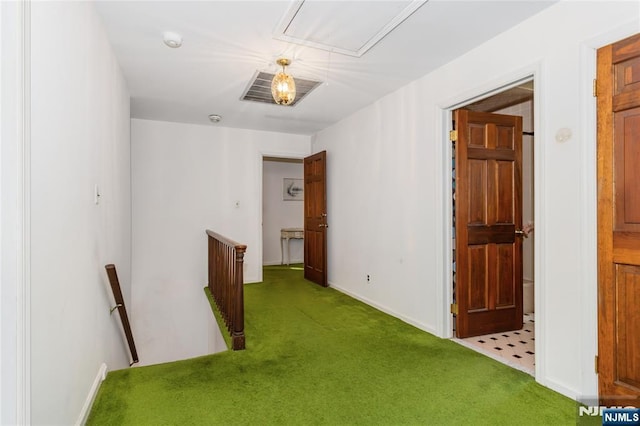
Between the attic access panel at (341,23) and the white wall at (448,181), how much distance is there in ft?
2.85

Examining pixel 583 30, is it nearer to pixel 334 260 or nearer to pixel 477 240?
pixel 477 240

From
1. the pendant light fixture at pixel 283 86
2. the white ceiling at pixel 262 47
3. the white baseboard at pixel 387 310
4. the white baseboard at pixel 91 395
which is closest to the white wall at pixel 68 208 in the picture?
the white baseboard at pixel 91 395

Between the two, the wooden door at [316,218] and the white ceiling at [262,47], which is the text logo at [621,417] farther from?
the wooden door at [316,218]

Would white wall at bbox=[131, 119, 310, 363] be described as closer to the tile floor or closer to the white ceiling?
the white ceiling

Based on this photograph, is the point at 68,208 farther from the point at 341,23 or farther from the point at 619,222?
the point at 619,222

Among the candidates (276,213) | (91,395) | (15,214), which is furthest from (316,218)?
(15,214)

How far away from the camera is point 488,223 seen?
324 centimetres

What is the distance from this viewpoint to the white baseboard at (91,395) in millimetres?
1833

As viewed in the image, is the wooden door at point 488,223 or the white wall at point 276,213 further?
the white wall at point 276,213

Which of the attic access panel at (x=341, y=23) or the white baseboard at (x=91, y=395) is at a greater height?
the attic access panel at (x=341, y=23)

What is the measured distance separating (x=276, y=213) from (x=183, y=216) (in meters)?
2.76

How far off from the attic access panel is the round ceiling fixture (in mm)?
721

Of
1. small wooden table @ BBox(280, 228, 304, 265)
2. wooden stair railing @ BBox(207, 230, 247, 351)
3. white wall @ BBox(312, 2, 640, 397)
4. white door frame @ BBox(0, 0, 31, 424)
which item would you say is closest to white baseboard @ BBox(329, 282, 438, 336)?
white wall @ BBox(312, 2, 640, 397)

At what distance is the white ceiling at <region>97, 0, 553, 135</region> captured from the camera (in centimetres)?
225
